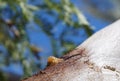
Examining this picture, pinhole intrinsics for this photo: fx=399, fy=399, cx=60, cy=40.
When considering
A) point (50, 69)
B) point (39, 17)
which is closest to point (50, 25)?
point (39, 17)

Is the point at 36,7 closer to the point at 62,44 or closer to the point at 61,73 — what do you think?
the point at 62,44

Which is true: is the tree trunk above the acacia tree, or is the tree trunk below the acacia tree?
below

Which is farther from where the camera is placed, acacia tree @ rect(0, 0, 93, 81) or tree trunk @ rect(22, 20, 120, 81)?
acacia tree @ rect(0, 0, 93, 81)

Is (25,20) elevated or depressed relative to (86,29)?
elevated

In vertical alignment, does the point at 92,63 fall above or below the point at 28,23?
below

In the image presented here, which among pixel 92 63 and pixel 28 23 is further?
pixel 28 23
